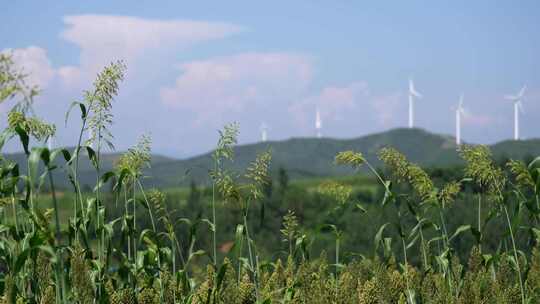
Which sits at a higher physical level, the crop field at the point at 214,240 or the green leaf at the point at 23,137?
the green leaf at the point at 23,137

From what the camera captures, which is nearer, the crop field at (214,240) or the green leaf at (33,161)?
the green leaf at (33,161)

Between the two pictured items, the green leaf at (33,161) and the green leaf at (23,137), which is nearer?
the green leaf at (33,161)

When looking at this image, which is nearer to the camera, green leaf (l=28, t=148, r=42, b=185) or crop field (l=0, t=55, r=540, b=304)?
green leaf (l=28, t=148, r=42, b=185)

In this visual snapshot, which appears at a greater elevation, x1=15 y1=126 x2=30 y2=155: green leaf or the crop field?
x1=15 y1=126 x2=30 y2=155: green leaf

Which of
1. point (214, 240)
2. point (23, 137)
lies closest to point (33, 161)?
point (23, 137)

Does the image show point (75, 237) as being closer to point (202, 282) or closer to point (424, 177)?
point (202, 282)

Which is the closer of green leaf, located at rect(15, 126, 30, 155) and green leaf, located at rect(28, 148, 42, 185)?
green leaf, located at rect(28, 148, 42, 185)

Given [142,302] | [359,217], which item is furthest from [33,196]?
[359,217]

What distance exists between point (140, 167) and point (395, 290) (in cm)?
231

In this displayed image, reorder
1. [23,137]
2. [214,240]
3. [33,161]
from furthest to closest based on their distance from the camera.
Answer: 1. [214,240]
2. [23,137]
3. [33,161]

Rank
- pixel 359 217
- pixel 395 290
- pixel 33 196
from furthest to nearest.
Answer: pixel 359 217 < pixel 395 290 < pixel 33 196

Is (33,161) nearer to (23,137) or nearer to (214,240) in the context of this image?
(23,137)

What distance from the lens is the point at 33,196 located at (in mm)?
5375

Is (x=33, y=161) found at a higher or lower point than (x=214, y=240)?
higher
